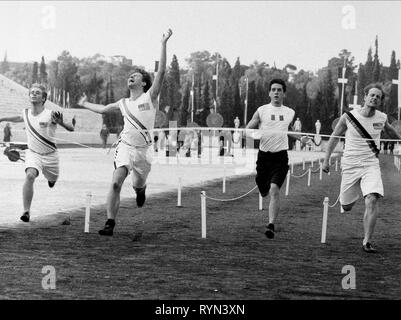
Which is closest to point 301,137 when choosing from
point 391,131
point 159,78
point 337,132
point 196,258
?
point 337,132

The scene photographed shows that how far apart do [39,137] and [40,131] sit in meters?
0.16

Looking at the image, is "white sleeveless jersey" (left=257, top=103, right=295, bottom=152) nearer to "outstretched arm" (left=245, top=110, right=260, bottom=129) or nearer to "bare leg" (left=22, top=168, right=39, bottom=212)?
"outstretched arm" (left=245, top=110, right=260, bottom=129)

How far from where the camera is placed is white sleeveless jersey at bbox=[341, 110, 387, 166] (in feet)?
32.9

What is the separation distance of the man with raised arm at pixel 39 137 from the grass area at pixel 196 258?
2.35 feet

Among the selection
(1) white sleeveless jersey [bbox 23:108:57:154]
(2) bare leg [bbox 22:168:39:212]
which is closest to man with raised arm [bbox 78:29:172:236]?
(1) white sleeveless jersey [bbox 23:108:57:154]

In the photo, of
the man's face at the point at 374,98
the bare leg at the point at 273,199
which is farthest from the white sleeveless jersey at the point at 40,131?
the man's face at the point at 374,98

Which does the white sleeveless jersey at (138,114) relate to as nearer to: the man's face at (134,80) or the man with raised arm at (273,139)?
the man's face at (134,80)

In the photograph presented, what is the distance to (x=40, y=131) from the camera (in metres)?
10.7

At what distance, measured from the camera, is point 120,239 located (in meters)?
10.7

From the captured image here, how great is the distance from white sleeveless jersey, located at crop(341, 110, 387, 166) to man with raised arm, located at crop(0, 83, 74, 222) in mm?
3079

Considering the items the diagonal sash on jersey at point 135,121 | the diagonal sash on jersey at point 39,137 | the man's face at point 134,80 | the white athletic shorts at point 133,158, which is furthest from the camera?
the diagonal sash on jersey at point 39,137

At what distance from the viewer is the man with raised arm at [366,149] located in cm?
1002
